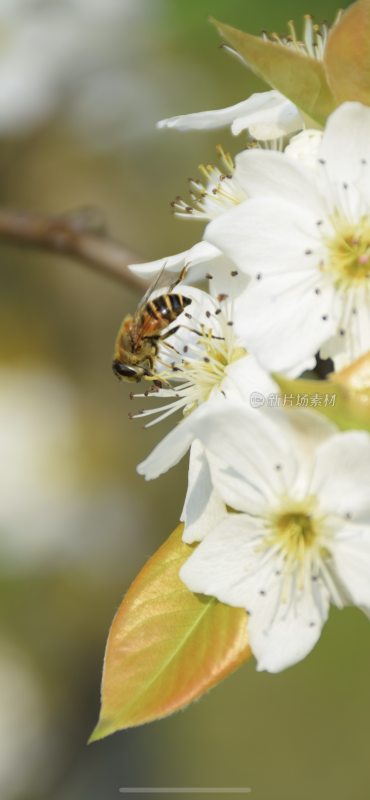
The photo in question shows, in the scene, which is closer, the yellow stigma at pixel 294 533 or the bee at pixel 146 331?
the yellow stigma at pixel 294 533

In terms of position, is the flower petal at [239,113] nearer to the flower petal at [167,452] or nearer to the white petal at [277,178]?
the white petal at [277,178]

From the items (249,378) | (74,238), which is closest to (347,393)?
(249,378)

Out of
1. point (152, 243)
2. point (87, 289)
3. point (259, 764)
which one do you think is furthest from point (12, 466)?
point (259, 764)

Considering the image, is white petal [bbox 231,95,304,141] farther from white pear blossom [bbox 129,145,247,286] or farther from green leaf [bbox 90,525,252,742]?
green leaf [bbox 90,525,252,742]

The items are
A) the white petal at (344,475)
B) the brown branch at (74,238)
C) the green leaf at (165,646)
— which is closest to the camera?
the white petal at (344,475)

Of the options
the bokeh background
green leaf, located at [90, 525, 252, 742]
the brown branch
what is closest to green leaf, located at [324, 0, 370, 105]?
green leaf, located at [90, 525, 252, 742]

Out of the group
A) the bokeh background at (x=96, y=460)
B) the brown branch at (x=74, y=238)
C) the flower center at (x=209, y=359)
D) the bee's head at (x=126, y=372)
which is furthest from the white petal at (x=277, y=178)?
the bokeh background at (x=96, y=460)

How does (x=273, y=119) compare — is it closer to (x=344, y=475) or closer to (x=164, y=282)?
(x=164, y=282)
